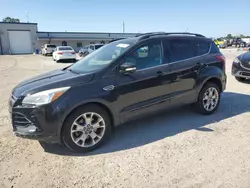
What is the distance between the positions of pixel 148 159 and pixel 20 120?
198cm

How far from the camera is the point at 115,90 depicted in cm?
363

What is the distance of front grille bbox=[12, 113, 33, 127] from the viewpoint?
10.8ft

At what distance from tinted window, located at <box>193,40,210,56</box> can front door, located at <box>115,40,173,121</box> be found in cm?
105

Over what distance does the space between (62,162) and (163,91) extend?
7.11ft

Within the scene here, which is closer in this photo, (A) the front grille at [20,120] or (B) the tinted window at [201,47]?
(A) the front grille at [20,120]

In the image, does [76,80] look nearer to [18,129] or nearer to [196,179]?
[18,129]

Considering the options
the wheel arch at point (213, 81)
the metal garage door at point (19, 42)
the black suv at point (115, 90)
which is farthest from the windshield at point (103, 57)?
the metal garage door at point (19, 42)

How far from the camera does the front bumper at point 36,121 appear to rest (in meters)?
3.20

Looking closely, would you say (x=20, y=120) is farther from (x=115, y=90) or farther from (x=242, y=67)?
(x=242, y=67)

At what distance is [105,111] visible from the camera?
3.64 m

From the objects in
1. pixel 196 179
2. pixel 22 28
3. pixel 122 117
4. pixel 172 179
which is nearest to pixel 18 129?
pixel 122 117

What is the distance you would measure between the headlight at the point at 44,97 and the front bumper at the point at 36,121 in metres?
0.08

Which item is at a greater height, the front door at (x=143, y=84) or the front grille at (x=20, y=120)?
the front door at (x=143, y=84)

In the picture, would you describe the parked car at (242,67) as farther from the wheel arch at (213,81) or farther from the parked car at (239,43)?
the parked car at (239,43)
